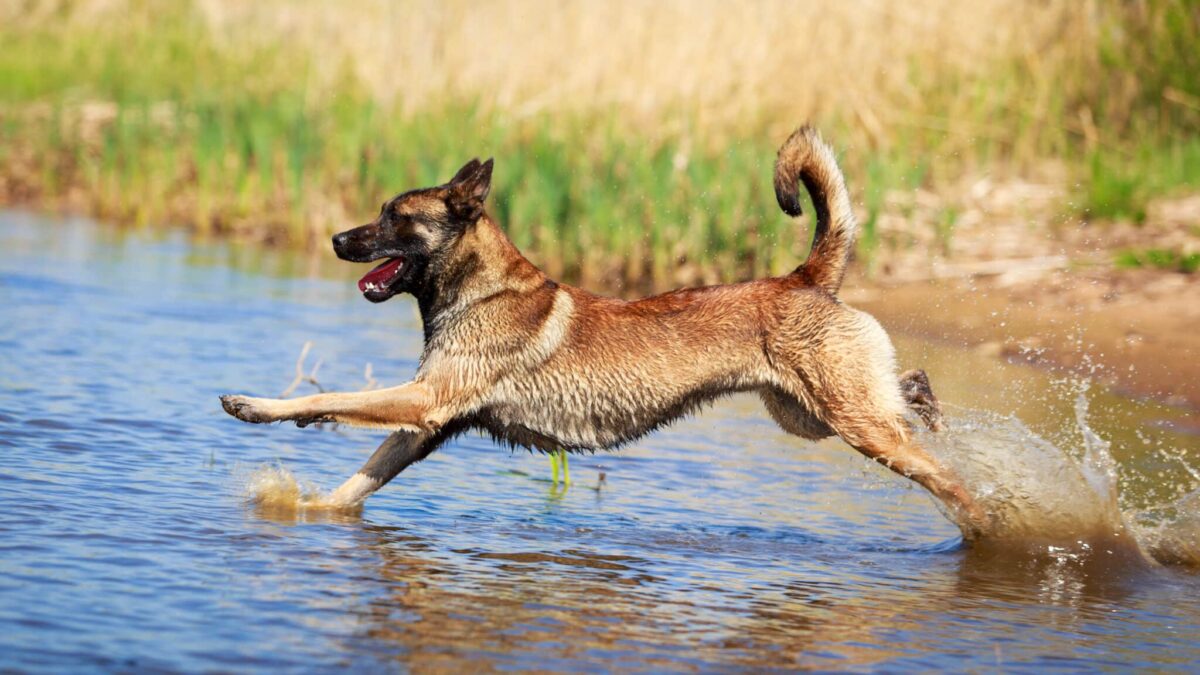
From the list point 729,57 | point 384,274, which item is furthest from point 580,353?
point 729,57

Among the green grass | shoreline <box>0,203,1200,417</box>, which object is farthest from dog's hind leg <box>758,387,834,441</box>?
the green grass

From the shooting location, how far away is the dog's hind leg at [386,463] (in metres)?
6.54

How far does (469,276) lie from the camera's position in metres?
6.57

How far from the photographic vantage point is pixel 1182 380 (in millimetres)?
9914

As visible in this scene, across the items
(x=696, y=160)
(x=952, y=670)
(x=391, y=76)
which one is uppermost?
(x=391, y=76)

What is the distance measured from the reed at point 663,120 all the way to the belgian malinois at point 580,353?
20.7ft

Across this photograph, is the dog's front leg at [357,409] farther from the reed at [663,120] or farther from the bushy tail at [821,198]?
the reed at [663,120]

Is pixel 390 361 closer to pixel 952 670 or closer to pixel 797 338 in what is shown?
pixel 797 338

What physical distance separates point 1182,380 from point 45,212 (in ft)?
40.5

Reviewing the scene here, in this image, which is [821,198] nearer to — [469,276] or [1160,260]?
[469,276]

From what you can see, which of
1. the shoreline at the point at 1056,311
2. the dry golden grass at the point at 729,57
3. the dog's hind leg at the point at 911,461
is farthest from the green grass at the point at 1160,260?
the dog's hind leg at the point at 911,461

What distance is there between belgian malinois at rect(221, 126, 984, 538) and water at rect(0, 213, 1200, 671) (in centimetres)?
42

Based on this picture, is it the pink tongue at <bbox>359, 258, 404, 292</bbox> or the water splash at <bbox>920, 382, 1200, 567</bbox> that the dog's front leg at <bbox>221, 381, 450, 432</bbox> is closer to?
the pink tongue at <bbox>359, 258, 404, 292</bbox>

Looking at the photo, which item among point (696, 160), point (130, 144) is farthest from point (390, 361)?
point (130, 144)
